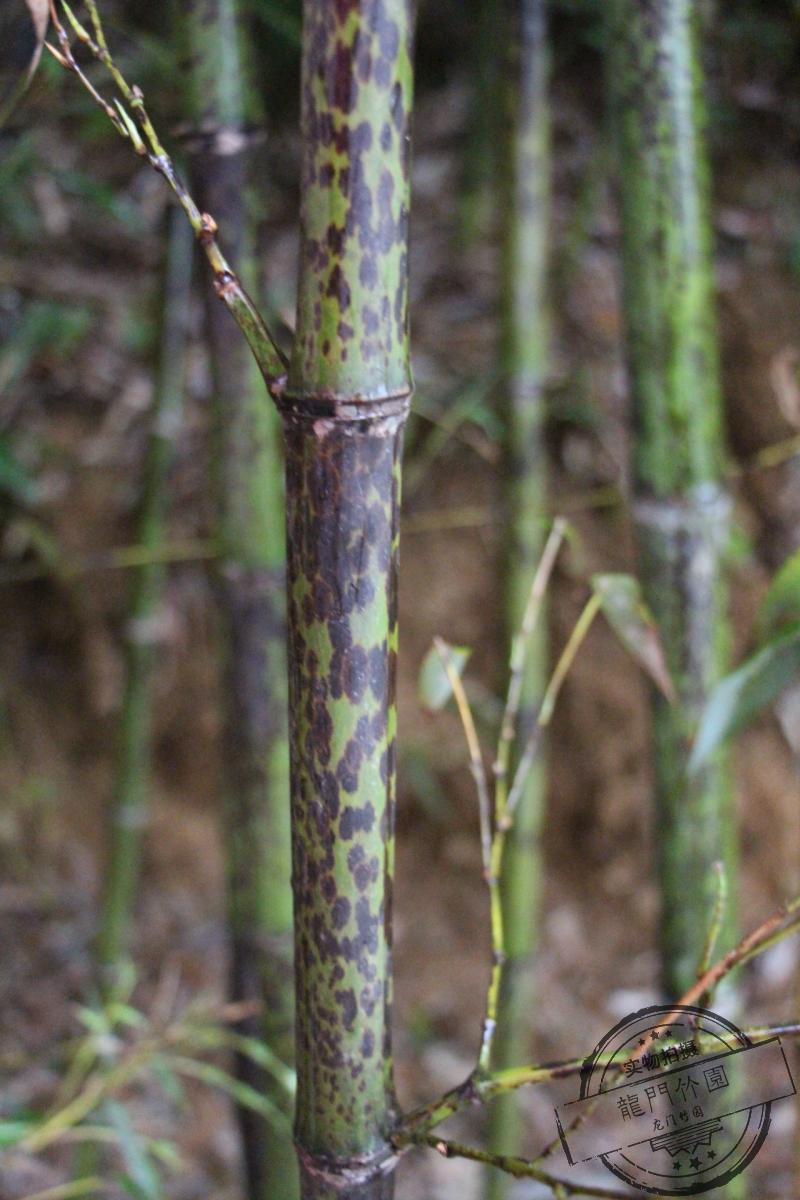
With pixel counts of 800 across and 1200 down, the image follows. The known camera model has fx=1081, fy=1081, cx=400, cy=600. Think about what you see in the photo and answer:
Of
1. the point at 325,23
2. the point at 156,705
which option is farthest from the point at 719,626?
the point at 156,705

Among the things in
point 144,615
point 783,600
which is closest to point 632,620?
point 783,600

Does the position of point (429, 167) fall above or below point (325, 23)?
above

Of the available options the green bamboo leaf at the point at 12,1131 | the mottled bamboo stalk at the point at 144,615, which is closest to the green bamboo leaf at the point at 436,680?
the green bamboo leaf at the point at 12,1131

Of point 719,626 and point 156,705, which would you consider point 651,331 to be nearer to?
point 719,626

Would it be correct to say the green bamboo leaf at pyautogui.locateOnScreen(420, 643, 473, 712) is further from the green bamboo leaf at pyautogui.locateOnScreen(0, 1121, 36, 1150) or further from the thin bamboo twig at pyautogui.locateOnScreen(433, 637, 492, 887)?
the green bamboo leaf at pyautogui.locateOnScreen(0, 1121, 36, 1150)

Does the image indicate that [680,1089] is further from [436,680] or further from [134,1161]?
[134,1161]

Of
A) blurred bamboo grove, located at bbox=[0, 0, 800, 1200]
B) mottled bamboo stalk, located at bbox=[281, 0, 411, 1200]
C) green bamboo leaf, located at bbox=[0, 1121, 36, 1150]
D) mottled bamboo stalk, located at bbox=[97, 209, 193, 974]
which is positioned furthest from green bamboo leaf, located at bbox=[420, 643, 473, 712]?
mottled bamboo stalk, located at bbox=[97, 209, 193, 974]
